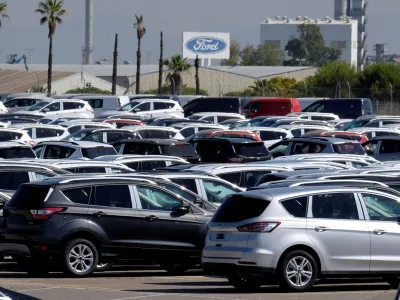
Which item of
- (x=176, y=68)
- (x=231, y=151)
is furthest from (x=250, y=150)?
(x=176, y=68)

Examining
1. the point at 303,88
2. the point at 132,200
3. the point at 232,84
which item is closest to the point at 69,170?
the point at 132,200

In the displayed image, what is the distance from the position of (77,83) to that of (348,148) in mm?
71071

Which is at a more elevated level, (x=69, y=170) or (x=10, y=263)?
(x=69, y=170)

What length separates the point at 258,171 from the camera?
810 inches

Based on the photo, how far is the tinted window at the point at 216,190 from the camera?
18203 mm

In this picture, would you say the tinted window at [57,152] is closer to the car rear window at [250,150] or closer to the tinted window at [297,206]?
the car rear window at [250,150]

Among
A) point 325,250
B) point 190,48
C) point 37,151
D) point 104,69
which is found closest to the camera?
point 325,250

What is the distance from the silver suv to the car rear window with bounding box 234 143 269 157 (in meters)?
13.8

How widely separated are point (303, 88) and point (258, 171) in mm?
57654

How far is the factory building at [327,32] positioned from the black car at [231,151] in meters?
139

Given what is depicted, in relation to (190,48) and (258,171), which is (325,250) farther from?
(190,48)

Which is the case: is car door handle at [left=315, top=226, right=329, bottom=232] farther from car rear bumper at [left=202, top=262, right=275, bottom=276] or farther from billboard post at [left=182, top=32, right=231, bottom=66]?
billboard post at [left=182, top=32, right=231, bottom=66]

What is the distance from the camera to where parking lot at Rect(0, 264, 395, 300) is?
13680mm

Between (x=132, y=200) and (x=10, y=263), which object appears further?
(x=10, y=263)
